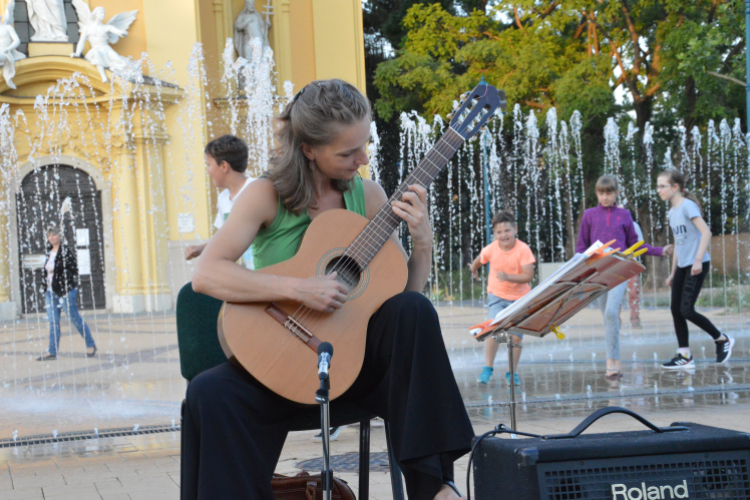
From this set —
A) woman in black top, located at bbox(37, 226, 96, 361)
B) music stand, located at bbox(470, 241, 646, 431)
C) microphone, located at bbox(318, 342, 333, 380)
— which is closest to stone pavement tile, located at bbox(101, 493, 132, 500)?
music stand, located at bbox(470, 241, 646, 431)

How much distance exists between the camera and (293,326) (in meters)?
2.31

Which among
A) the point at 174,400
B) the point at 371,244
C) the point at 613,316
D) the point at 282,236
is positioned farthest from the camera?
the point at 174,400

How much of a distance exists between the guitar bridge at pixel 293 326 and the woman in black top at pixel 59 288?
808 centimetres

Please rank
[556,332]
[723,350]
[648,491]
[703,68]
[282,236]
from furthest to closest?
[703,68] → [723,350] → [556,332] → [282,236] → [648,491]

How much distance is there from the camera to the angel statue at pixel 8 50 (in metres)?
17.0

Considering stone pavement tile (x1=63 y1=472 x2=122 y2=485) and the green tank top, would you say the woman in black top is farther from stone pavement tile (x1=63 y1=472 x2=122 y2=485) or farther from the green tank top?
the green tank top

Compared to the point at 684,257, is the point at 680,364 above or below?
below

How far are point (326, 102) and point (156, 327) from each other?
42.2 feet

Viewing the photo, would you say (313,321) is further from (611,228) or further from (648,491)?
(611,228)

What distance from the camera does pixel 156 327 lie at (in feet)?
48.0

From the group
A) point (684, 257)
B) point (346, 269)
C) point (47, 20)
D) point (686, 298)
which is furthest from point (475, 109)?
point (47, 20)

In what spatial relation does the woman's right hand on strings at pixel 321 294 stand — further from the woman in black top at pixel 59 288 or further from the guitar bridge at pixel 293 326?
the woman in black top at pixel 59 288

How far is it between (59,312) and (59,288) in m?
0.67

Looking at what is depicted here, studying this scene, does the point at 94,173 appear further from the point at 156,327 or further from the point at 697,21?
the point at 697,21
